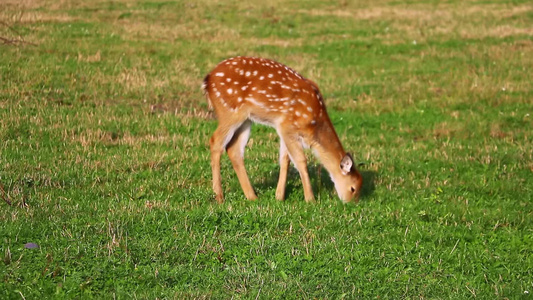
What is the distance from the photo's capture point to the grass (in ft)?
18.7

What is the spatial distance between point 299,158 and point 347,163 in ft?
1.86

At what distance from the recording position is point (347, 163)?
7.98 metres

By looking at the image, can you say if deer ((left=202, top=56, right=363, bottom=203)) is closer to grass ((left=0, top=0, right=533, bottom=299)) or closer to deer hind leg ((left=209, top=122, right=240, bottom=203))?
deer hind leg ((left=209, top=122, right=240, bottom=203))

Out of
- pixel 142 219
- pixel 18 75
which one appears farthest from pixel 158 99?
pixel 142 219

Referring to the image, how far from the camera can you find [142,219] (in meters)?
6.64

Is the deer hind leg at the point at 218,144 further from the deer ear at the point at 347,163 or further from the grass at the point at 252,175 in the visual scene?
the deer ear at the point at 347,163

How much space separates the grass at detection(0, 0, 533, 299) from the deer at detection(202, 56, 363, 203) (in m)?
0.28

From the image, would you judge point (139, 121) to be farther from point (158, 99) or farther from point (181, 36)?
point (181, 36)

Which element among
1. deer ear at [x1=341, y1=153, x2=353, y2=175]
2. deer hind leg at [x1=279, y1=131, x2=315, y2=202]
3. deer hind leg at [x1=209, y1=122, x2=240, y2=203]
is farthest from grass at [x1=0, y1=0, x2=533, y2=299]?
deer ear at [x1=341, y1=153, x2=353, y2=175]

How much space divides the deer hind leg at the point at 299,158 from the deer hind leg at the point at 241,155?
0.55 metres

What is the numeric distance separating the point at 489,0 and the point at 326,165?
24.3m

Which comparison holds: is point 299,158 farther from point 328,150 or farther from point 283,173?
point 328,150

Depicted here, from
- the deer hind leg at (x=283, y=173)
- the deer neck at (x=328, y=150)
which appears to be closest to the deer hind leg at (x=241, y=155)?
the deer hind leg at (x=283, y=173)

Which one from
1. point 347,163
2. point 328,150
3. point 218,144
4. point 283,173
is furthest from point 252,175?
point 347,163
